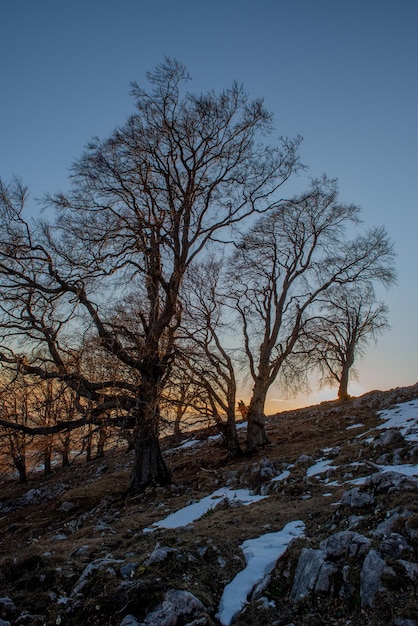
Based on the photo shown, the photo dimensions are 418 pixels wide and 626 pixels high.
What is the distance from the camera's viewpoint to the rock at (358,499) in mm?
5328

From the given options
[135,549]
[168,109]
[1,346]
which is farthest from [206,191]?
[135,549]

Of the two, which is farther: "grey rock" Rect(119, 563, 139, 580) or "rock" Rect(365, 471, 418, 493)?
"rock" Rect(365, 471, 418, 493)

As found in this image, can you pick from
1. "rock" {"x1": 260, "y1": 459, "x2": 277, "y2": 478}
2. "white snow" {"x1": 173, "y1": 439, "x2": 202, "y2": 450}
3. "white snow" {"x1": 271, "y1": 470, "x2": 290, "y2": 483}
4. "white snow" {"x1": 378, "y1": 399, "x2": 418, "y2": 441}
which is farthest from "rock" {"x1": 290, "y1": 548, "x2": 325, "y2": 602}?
"white snow" {"x1": 173, "y1": 439, "x2": 202, "y2": 450}

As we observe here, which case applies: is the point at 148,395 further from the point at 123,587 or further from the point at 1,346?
the point at 123,587

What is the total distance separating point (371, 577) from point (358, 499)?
2.03 meters

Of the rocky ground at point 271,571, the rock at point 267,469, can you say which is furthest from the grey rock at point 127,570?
the rock at point 267,469

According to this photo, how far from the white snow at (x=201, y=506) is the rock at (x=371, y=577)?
4.72 meters

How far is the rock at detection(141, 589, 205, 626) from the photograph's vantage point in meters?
3.56

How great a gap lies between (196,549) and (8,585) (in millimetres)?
2309

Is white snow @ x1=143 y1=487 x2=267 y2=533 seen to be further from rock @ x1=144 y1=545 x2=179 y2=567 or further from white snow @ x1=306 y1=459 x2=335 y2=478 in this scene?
rock @ x1=144 y1=545 x2=179 y2=567

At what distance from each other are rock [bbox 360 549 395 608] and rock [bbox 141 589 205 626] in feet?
5.16

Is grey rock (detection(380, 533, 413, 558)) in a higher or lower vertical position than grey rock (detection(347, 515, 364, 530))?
higher

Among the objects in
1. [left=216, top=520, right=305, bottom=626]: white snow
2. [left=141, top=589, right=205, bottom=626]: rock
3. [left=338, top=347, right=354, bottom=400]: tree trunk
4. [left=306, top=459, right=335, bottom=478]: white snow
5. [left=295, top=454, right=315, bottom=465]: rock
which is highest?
[left=338, top=347, right=354, bottom=400]: tree trunk

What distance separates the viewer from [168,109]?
1249 cm
